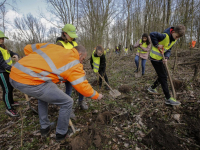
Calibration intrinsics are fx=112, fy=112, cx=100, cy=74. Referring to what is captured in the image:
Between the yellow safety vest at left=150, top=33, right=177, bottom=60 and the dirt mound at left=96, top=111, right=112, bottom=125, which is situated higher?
the yellow safety vest at left=150, top=33, right=177, bottom=60

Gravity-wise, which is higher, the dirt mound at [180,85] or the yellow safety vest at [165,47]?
the yellow safety vest at [165,47]

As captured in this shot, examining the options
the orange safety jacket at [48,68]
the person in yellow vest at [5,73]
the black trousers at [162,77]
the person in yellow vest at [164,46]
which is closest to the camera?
the orange safety jacket at [48,68]

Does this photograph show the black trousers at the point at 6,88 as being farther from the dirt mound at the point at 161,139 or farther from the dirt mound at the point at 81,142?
the dirt mound at the point at 161,139

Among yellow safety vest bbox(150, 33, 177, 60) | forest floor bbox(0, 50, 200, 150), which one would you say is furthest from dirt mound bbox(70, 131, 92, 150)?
yellow safety vest bbox(150, 33, 177, 60)

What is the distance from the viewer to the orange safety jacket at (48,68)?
5.18 feet

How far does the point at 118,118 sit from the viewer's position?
8.70ft

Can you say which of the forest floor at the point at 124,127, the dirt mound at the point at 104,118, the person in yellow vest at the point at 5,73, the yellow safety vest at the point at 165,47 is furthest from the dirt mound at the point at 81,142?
the yellow safety vest at the point at 165,47

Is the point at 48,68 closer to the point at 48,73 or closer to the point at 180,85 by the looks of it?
the point at 48,73

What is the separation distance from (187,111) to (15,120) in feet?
13.5

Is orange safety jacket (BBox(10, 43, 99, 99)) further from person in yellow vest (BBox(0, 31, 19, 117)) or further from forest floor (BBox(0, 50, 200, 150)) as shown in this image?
person in yellow vest (BBox(0, 31, 19, 117))

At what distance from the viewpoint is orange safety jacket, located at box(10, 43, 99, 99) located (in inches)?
62.2

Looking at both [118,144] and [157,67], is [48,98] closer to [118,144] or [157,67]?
[118,144]

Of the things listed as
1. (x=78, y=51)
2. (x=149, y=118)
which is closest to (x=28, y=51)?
(x=78, y=51)

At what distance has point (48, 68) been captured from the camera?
63.2 inches
